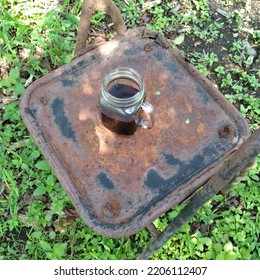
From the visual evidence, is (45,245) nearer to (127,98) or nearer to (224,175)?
(127,98)

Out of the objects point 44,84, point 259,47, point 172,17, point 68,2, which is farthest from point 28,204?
point 259,47

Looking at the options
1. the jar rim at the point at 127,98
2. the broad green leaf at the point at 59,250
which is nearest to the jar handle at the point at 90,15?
the jar rim at the point at 127,98

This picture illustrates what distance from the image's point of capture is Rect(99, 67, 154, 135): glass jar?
5.30 ft

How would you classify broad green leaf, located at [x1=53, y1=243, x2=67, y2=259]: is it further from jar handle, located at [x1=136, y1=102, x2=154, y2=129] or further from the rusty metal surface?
jar handle, located at [x1=136, y1=102, x2=154, y2=129]

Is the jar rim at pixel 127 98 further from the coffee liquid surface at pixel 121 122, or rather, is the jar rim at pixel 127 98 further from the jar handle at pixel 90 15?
the jar handle at pixel 90 15

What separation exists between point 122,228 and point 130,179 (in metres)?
0.22

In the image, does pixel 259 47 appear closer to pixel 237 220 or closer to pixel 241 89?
pixel 241 89

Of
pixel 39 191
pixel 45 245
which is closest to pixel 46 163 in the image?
pixel 39 191

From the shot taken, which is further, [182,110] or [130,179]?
[182,110]

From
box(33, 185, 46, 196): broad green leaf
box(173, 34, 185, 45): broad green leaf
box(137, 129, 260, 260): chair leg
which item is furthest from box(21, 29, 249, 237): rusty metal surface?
box(173, 34, 185, 45): broad green leaf

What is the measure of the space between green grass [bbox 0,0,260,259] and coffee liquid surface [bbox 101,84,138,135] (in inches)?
37.4

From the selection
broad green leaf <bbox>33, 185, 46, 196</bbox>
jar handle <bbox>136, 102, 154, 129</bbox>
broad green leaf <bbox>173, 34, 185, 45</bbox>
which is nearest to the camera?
jar handle <bbox>136, 102, 154, 129</bbox>

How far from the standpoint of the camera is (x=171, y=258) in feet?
7.97

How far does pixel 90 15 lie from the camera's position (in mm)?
1944
